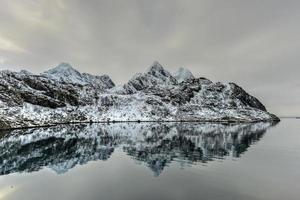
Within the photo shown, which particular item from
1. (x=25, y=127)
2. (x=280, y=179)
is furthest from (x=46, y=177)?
(x=25, y=127)

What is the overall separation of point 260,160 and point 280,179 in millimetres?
20903

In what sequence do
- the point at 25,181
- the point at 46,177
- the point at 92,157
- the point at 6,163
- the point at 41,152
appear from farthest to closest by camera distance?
the point at 41,152, the point at 92,157, the point at 6,163, the point at 46,177, the point at 25,181

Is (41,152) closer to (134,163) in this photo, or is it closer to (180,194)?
(134,163)

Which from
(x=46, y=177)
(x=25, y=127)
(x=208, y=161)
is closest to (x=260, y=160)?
(x=208, y=161)

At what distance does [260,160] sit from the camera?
2650 inches

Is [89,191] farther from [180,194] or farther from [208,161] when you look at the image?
[208,161]

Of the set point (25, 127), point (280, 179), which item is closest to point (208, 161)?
point (280, 179)

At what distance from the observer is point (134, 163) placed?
63.2m

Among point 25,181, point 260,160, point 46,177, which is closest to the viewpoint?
point 25,181

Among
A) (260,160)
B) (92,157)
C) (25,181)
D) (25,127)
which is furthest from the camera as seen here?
(25,127)

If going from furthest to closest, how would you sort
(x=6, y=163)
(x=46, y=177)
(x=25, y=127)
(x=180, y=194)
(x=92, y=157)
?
1. (x=25, y=127)
2. (x=92, y=157)
3. (x=6, y=163)
4. (x=46, y=177)
5. (x=180, y=194)

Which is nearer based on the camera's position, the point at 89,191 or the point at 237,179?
the point at 89,191

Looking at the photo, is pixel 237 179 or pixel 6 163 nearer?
pixel 237 179

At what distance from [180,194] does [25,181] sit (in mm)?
25815
